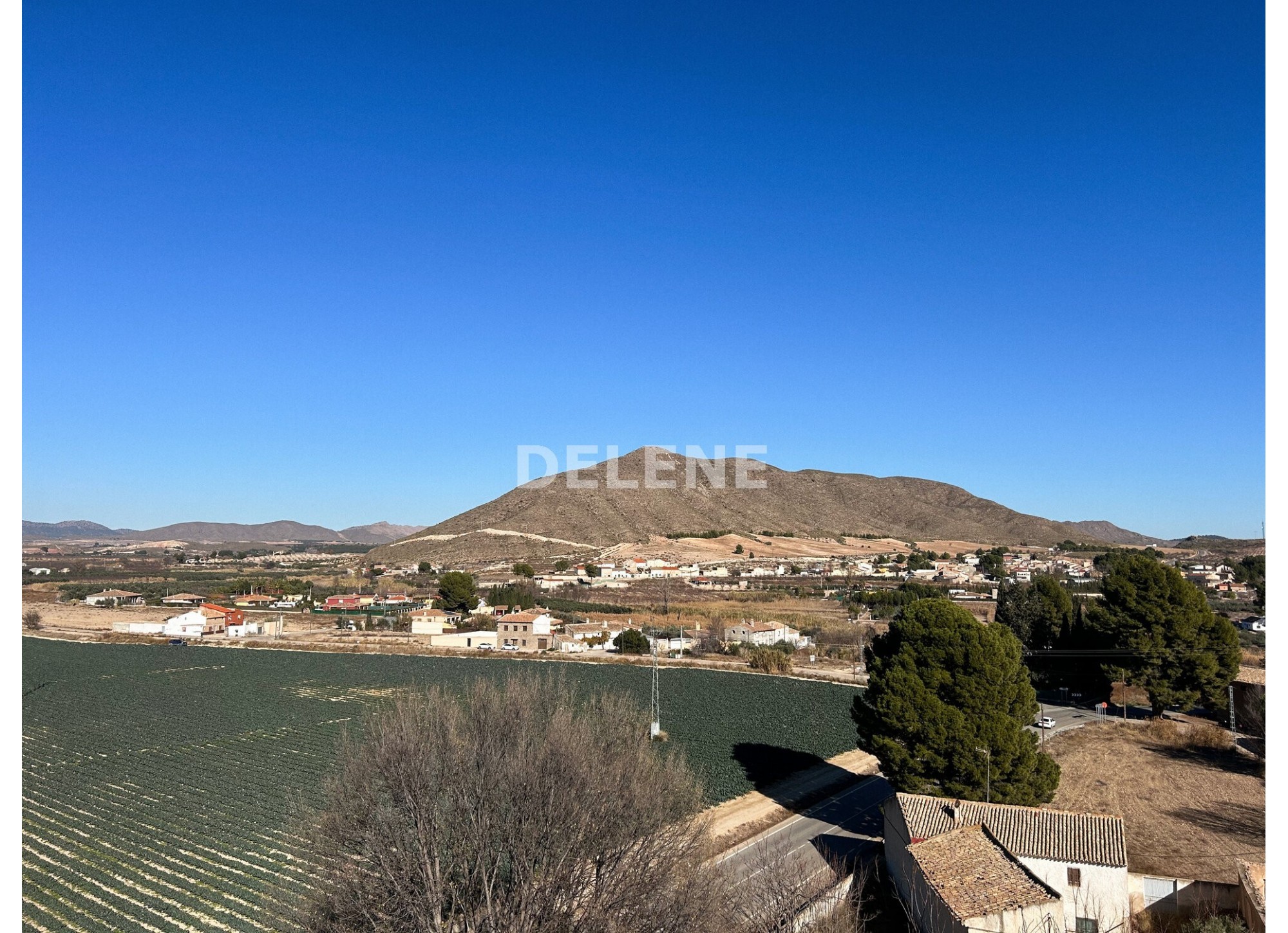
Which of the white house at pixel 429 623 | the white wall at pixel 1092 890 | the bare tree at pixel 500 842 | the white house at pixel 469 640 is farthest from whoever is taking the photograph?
the white house at pixel 429 623

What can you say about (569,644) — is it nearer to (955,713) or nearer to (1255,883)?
(955,713)

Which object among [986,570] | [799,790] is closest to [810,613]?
[986,570]

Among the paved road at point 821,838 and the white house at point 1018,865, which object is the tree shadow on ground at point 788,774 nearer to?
the paved road at point 821,838

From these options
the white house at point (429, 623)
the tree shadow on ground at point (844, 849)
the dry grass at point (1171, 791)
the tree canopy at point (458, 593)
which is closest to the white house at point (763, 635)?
the white house at point (429, 623)

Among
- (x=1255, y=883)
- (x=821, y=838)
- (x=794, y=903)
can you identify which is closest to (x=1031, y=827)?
(x=1255, y=883)

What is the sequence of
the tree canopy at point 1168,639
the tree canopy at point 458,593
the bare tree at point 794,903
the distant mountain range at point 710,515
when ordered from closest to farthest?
the bare tree at point 794,903, the tree canopy at point 1168,639, the tree canopy at point 458,593, the distant mountain range at point 710,515

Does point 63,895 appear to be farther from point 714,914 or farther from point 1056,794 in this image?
point 1056,794

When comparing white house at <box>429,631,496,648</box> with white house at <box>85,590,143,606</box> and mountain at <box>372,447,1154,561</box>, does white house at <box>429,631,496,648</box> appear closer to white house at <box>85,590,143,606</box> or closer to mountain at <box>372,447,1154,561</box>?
white house at <box>85,590,143,606</box>

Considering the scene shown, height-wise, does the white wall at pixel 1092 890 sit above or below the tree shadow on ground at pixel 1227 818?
above
